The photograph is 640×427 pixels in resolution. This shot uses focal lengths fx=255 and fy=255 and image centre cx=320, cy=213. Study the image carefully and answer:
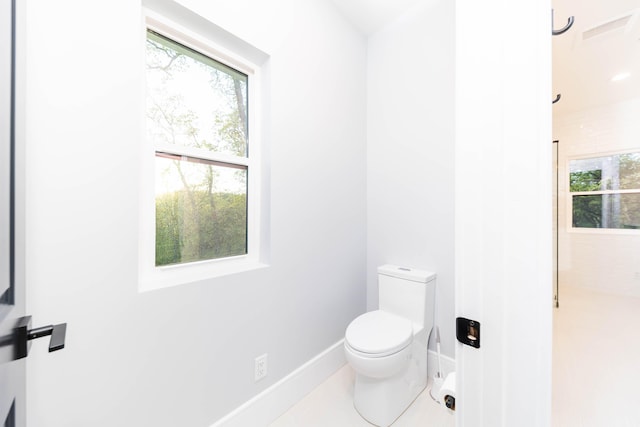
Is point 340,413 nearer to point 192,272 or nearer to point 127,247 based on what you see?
point 192,272

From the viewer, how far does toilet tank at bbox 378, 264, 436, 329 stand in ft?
5.66

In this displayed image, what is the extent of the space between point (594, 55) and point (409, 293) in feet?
8.02

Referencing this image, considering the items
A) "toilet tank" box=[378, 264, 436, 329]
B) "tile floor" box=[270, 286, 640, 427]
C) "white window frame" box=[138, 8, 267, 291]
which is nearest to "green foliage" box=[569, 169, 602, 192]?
"tile floor" box=[270, 286, 640, 427]

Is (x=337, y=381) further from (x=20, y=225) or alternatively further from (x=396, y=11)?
(x=396, y=11)

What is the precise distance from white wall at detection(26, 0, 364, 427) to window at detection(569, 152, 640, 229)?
12.0 feet

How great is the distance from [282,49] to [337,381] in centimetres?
221

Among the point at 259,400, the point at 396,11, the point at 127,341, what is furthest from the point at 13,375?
the point at 396,11

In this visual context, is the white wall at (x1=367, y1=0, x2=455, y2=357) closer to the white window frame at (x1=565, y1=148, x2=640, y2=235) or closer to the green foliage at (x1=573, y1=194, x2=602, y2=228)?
the white window frame at (x1=565, y1=148, x2=640, y2=235)

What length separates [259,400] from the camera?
4.59 feet

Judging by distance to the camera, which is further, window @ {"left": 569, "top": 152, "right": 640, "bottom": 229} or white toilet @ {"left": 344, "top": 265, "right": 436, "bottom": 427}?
window @ {"left": 569, "top": 152, "right": 640, "bottom": 229}

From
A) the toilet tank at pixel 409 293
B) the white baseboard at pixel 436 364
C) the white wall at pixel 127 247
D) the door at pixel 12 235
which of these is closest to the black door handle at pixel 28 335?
the door at pixel 12 235

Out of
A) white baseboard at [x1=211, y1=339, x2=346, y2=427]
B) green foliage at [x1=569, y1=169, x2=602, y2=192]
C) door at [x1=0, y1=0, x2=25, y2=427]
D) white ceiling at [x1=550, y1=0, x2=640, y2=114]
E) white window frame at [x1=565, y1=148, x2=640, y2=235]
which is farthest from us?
green foliage at [x1=569, y1=169, x2=602, y2=192]

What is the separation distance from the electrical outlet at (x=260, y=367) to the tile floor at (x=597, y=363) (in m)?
1.60

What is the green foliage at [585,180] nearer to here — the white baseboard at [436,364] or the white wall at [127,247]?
the white baseboard at [436,364]
